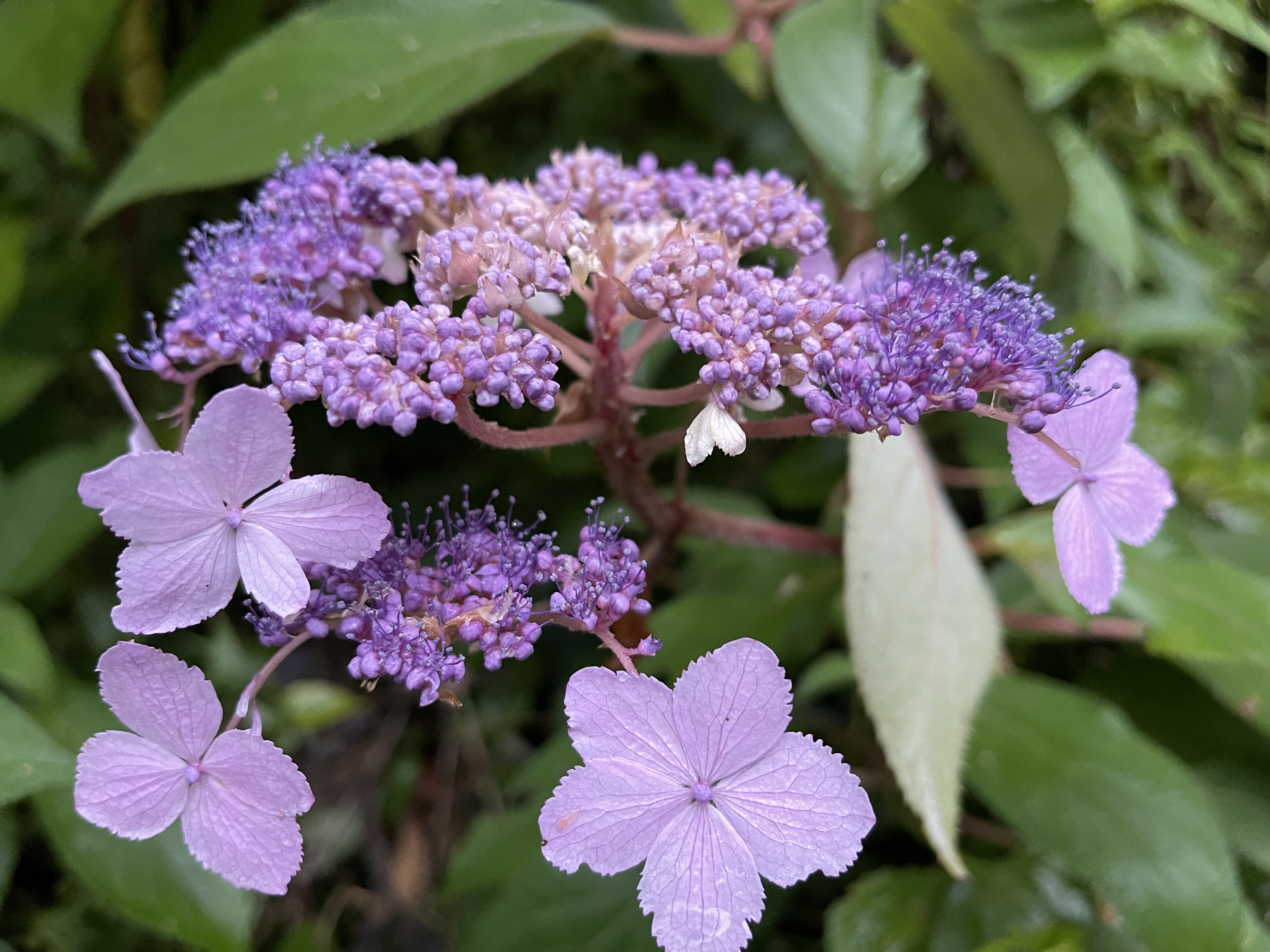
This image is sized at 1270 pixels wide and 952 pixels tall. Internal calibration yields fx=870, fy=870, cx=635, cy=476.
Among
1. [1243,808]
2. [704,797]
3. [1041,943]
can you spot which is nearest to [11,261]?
[704,797]

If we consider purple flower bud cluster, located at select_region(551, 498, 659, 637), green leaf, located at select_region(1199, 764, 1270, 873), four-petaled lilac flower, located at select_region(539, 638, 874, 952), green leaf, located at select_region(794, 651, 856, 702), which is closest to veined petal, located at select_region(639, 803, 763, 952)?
four-petaled lilac flower, located at select_region(539, 638, 874, 952)

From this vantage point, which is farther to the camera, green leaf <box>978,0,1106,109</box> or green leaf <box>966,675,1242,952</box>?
green leaf <box>978,0,1106,109</box>

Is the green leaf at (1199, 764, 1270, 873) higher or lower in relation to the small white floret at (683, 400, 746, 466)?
lower

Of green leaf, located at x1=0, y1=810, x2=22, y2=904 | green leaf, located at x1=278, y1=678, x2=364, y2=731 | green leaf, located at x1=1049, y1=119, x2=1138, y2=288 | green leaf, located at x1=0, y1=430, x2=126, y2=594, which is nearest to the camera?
green leaf, located at x1=0, y1=810, x2=22, y2=904

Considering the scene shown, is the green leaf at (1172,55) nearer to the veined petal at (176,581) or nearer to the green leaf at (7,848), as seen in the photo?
the veined petal at (176,581)

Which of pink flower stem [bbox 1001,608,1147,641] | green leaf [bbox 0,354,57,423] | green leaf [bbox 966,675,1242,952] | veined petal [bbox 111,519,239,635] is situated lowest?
pink flower stem [bbox 1001,608,1147,641]

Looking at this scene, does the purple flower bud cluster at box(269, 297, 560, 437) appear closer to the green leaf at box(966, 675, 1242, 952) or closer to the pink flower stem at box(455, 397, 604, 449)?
the pink flower stem at box(455, 397, 604, 449)

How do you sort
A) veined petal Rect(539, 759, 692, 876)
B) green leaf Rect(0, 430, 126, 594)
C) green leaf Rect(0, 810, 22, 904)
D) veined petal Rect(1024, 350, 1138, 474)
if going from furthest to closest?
green leaf Rect(0, 430, 126, 594), green leaf Rect(0, 810, 22, 904), veined petal Rect(1024, 350, 1138, 474), veined petal Rect(539, 759, 692, 876)
